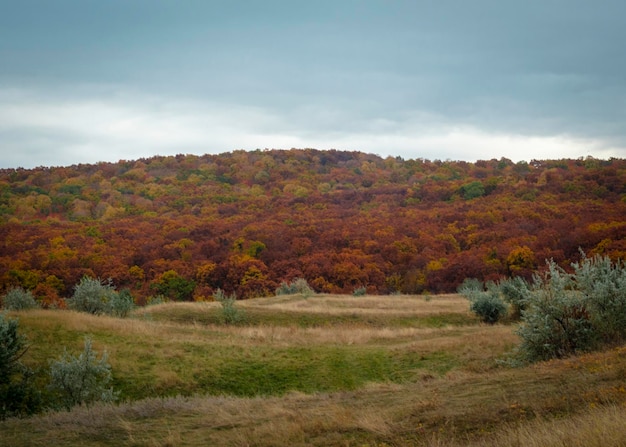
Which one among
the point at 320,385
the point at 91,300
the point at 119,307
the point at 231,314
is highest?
the point at 91,300

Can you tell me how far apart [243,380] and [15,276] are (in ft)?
186

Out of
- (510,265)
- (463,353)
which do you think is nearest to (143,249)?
(510,265)

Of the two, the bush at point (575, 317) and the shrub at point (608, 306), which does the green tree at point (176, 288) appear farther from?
the shrub at point (608, 306)

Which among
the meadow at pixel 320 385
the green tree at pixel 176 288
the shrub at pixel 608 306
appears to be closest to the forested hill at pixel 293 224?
the green tree at pixel 176 288

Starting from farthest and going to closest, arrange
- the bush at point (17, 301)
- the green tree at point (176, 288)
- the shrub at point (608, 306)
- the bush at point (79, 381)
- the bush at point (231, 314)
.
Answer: the green tree at point (176, 288), the bush at point (231, 314), the bush at point (17, 301), the bush at point (79, 381), the shrub at point (608, 306)

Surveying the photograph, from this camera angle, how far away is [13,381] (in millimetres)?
16000

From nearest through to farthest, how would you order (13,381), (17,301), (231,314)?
(13,381) < (17,301) < (231,314)

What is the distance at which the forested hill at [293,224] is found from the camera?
68.8 m

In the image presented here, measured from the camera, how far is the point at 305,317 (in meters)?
32.1

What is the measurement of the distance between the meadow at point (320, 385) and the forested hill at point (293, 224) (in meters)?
38.3

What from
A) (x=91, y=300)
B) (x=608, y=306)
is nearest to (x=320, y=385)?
(x=608, y=306)

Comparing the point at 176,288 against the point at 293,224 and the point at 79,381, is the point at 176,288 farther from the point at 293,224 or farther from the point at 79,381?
the point at 79,381

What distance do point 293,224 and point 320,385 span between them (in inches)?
3304

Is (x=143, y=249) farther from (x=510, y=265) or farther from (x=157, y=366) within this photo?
(x=157, y=366)
